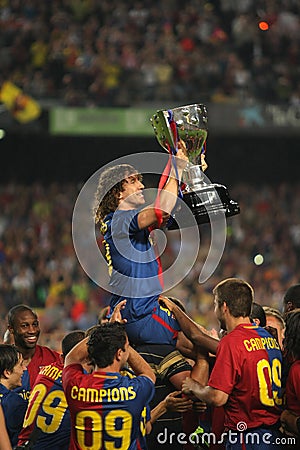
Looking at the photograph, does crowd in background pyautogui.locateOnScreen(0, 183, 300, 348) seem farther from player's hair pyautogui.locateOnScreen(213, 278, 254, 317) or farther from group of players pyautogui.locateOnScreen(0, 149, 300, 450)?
player's hair pyautogui.locateOnScreen(213, 278, 254, 317)

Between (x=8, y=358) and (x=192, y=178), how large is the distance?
1441 mm

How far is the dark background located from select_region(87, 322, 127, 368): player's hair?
1332cm

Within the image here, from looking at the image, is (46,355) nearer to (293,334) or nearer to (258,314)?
(258,314)

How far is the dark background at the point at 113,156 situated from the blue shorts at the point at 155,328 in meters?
12.9

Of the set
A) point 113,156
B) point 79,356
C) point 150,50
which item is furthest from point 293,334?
point 113,156

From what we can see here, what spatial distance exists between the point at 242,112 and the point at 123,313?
41.3 ft

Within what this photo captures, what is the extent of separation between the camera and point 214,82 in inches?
670

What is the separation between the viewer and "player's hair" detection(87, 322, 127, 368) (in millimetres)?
4273

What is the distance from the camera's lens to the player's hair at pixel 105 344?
14.0 feet

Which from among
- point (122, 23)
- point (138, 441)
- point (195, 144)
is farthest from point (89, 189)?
point (122, 23)

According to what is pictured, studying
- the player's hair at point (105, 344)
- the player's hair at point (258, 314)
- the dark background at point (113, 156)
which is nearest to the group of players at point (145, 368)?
the player's hair at point (105, 344)

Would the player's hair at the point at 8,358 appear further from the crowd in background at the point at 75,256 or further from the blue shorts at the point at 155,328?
the crowd in background at the point at 75,256

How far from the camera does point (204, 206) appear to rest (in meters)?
4.65

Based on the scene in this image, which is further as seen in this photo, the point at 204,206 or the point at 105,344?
the point at 204,206
